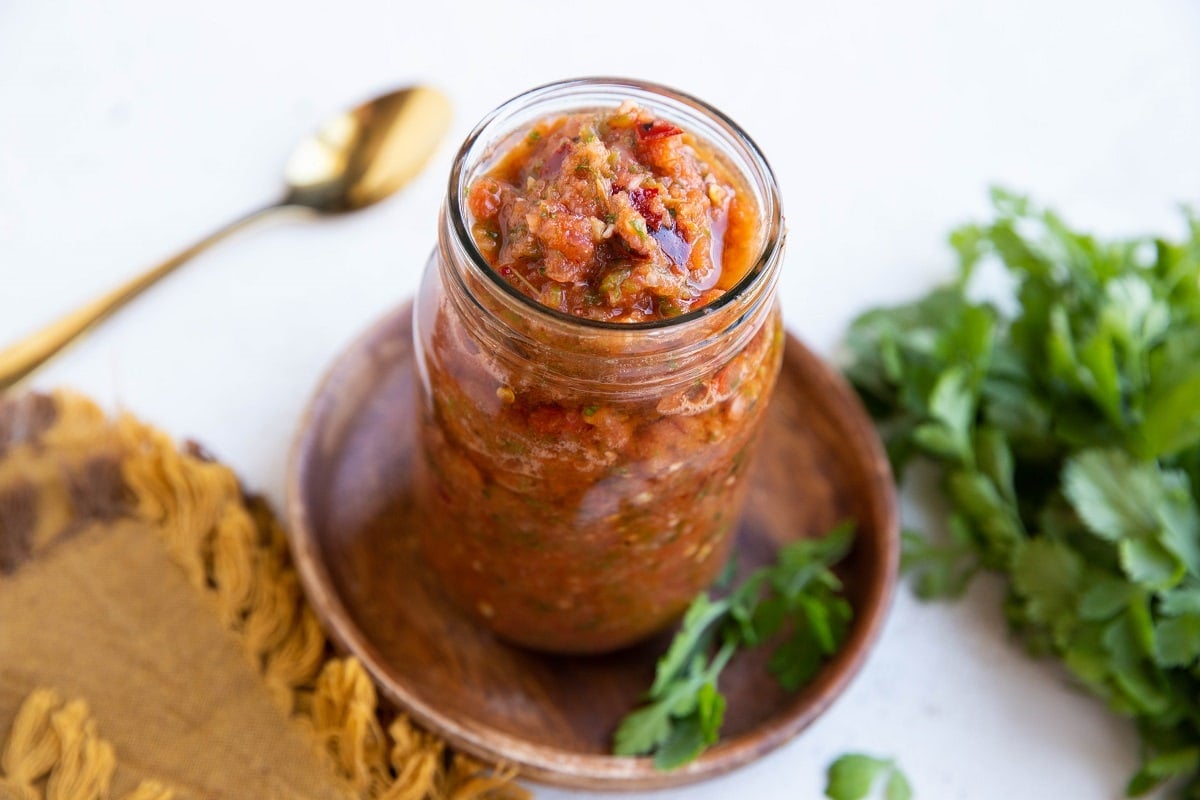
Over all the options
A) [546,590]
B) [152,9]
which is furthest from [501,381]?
[152,9]

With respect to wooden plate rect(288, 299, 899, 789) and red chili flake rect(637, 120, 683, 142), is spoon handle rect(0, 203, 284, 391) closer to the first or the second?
wooden plate rect(288, 299, 899, 789)

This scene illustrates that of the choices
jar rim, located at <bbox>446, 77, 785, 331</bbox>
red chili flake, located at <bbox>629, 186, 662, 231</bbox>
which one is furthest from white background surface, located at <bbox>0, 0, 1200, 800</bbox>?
red chili flake, located at <bbox>629, 186, 662, 231</bbox>

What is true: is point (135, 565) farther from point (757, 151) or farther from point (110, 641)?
point (757, 151)

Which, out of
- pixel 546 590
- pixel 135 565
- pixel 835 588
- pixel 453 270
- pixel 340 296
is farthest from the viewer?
pixel 340 296

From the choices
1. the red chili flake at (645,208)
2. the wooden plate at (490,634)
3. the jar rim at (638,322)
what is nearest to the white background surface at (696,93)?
the wooden plate at (490,634)

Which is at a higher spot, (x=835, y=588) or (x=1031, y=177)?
(x=1031, y=177)

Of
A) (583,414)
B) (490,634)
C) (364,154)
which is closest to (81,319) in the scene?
(364,154)

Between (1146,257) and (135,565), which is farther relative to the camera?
(1146,257)
